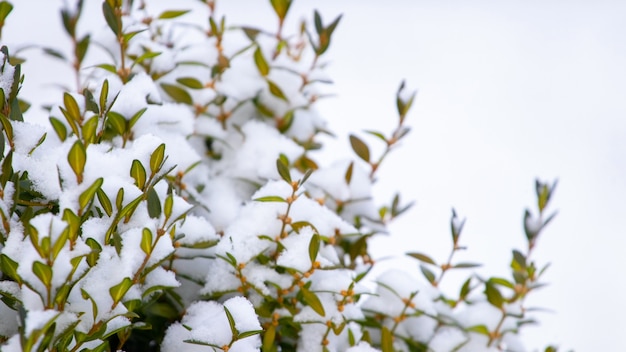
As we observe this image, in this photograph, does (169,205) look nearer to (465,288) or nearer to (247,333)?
(247,333)

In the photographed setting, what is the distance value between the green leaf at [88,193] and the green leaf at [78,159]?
3 centimetres

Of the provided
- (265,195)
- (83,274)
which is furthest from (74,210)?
(265,195)

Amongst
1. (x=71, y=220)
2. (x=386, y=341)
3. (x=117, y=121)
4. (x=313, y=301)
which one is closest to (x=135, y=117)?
(x=117, y=121)

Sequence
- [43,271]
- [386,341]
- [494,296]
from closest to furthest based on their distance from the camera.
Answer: [43,271], [386,341], [494,296]

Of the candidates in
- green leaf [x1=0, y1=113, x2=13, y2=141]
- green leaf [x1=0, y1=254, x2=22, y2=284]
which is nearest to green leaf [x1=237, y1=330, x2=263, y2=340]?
green leaf [x1=0, y1=254, x2=22, y2=284]

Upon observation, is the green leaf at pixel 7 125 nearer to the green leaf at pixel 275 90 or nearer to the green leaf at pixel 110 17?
the green leaf at pixel 110 17

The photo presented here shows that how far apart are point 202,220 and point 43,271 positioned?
33cm

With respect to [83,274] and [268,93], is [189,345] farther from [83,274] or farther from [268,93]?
[268,93]

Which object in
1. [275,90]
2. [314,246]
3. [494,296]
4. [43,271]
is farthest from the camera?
[275,90]

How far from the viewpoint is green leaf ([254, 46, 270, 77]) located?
121 cm

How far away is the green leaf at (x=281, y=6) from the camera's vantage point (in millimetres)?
1202

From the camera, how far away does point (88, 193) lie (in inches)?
27.5

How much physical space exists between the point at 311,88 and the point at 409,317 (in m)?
0.49

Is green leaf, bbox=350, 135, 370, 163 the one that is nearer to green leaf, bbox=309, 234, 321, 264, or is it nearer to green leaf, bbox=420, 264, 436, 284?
green leaf, bbox=420, 264, 436, 284
